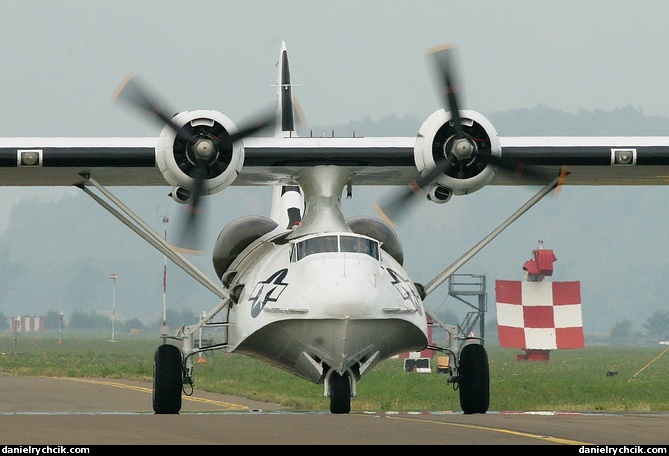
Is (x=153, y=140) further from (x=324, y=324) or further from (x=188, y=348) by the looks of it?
(x=324, y=324)

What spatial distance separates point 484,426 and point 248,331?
18.7ft

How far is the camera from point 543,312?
159 ft

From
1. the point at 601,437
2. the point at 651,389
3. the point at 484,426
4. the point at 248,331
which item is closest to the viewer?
the point at 601,437

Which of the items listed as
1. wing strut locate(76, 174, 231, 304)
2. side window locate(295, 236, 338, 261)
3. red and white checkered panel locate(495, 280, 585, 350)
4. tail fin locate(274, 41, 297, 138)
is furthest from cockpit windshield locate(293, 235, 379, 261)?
red and white checkered panel locate(495, 280, 585, 350)

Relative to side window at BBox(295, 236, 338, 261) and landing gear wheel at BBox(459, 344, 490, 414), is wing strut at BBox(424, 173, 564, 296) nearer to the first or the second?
landing gear wheel at BBox(459, 344, 490, 414)

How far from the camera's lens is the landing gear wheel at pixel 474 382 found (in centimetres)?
2008

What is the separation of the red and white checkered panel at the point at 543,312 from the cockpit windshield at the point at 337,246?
98.3 ft

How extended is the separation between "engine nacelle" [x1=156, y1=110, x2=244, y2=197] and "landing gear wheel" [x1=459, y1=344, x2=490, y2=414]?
4.75 m

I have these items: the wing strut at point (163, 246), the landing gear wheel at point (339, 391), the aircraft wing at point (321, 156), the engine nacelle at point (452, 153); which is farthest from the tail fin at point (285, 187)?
the landing gear wheel at point (339, 391)

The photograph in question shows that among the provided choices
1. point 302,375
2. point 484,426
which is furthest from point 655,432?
point 302,375

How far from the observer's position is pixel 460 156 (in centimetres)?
1958

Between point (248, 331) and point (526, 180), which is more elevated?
point (526, 180)

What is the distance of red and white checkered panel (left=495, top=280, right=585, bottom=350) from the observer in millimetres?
48125

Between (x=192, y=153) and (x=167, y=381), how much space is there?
11.9 feet
